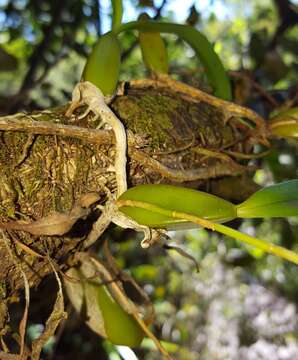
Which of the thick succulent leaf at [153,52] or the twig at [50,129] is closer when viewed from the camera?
the twig at [50,129]

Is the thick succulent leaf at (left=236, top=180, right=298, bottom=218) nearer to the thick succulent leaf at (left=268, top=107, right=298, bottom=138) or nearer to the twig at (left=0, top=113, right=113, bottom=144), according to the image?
the twig at (left=0, top=113, right=113, bottom=144)

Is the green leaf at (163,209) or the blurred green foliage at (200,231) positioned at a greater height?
the green leaf at (163,209)

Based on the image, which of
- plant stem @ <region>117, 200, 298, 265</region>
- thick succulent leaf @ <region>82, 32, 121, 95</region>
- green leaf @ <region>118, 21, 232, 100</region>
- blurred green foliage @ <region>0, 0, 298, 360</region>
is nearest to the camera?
plant stem @ <region>117, 200, 298, 265</region>

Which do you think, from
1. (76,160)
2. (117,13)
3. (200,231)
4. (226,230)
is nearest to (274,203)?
(226,230)

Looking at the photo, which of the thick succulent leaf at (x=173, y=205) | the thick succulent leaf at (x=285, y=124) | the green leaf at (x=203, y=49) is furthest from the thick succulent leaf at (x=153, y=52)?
the thick succulent leaf at (x=173, y=205)

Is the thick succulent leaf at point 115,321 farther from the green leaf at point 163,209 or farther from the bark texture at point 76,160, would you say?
the green leaf at point 163,209

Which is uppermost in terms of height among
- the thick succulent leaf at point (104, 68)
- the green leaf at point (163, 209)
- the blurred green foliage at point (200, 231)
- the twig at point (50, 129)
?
the thick succulent leaf at point (104, 68)

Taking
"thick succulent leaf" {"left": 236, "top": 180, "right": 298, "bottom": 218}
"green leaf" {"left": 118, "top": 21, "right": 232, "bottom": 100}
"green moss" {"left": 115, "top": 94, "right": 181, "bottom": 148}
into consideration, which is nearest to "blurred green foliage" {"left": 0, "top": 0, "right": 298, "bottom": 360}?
"green leaf" {"left": 118, "top": 21, "right": 232, "bottom": 100}

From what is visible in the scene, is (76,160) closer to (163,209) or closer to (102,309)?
(163,209)
